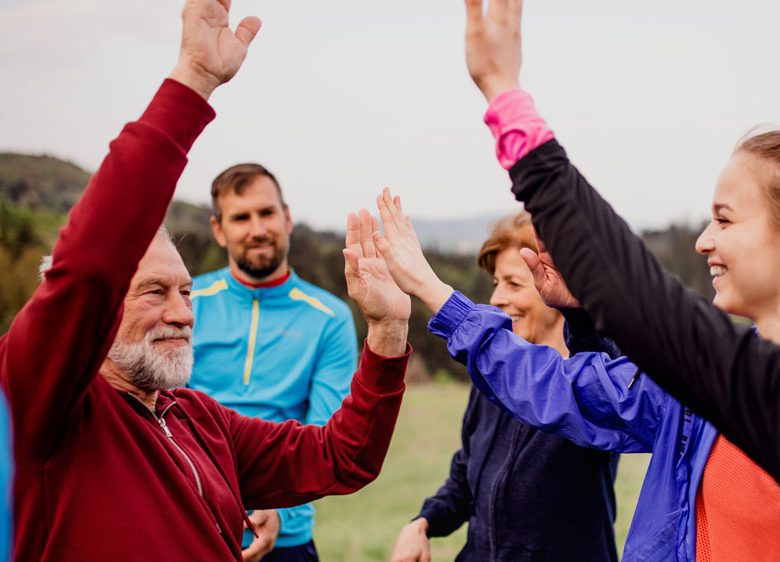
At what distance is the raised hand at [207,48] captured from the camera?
1675 millimetres

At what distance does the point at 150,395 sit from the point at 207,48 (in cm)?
100

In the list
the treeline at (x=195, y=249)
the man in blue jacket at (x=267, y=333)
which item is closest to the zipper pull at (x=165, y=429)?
the man in blue jacket at (x=267, y=333)

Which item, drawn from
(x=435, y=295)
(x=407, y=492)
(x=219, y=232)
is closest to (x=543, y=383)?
(x=435, y=295)

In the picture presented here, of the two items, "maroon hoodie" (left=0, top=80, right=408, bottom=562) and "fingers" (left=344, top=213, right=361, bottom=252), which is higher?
"fingers" (left=344, top=213, right=361, bottom=252)

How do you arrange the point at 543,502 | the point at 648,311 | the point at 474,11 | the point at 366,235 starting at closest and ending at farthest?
1. the point at 648,311
2. the point at 474,11
3. the point at 366,235
4. the point at 543,502

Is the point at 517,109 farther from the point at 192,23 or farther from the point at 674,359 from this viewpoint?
the point at 192,23

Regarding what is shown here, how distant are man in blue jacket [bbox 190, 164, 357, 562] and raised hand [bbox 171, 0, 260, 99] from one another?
2.55m

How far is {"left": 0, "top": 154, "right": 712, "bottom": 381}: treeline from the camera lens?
29.7 feet

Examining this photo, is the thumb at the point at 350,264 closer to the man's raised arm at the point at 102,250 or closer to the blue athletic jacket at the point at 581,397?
the blue athletic jacket at the point at 581,397

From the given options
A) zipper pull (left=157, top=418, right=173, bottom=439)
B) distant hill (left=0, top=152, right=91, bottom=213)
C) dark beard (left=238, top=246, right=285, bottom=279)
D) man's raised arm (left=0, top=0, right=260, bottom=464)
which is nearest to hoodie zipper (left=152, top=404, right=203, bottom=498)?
zipper pull (left=157, top=418, right=173, bottom=439)

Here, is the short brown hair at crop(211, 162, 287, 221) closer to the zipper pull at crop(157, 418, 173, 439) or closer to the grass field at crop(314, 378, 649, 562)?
the zipper pull at crop(157, 418, 173, 439)

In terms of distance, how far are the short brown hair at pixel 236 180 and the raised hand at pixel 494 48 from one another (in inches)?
129

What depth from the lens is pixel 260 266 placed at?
4500 mm

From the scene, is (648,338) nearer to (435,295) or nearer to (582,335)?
(435,295)
